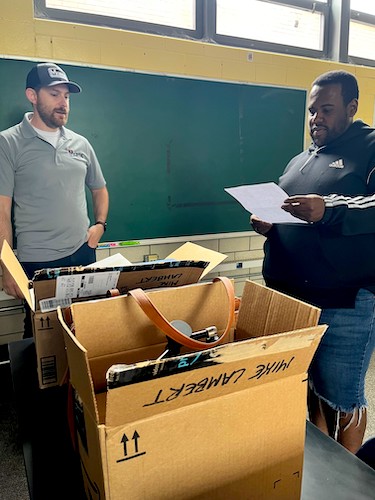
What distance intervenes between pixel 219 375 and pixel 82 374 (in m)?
0.18

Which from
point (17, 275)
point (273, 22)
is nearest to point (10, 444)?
point (17, 275)

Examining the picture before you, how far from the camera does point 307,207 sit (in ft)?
4.20

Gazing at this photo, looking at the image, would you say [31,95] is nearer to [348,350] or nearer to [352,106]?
[352,106]

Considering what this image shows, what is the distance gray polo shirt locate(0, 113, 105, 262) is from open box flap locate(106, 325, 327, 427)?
69.7 inches

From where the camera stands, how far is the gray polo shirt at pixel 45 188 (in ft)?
→ 6.48

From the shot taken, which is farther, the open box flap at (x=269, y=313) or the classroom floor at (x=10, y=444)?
the classroom floor at (x=10, y=444)

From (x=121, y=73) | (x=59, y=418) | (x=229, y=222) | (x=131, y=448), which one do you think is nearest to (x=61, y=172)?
(x=121, y=73)

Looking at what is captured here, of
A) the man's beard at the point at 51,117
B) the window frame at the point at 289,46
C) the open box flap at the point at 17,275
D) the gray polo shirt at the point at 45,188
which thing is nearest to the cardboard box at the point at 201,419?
the open box flap at the point at 17,275

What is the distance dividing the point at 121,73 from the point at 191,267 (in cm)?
174

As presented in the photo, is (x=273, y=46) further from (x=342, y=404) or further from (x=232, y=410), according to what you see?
(x=232, y=410)

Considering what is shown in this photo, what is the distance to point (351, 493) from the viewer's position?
651mm

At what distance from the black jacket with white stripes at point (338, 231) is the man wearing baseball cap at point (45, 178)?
1.23 metres

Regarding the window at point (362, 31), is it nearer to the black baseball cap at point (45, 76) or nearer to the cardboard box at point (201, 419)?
the black baseball cap at point (45, 76)

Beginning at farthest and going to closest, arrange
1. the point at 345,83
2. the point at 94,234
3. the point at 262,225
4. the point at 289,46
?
the point at 289,46 < the point at 94,234 < the point at 262,225 < the point at 345,83
